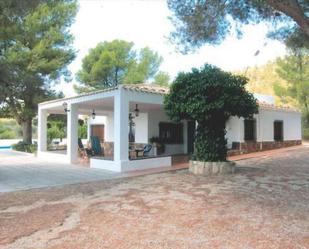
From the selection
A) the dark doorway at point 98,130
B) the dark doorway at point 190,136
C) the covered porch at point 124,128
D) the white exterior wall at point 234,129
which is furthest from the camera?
the dark doorway at point 98,130

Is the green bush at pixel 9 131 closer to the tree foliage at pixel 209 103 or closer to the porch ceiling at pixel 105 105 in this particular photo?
the porch ceiling at pixel 105 105

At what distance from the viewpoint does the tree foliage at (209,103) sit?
10273mm

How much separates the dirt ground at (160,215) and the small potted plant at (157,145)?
7574mm

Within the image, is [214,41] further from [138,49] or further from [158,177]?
[138,49]

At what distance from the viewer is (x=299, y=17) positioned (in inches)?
265

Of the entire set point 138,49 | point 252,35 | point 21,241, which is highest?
point 138,49

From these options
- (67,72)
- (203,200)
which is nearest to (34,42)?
(67,72)

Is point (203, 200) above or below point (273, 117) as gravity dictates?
below

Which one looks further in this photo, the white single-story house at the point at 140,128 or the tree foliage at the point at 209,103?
the white single-story house at the point at 140,128

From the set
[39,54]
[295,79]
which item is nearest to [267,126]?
[295,79]

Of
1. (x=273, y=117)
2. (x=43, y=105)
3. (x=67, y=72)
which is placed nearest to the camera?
(x=43, y=105)

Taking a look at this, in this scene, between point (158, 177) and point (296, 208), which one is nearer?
point (296, 208)

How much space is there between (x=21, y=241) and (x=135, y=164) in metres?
7.53

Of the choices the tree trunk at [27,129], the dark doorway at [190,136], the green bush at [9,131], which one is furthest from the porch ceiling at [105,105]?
the green bush at [9,131]
